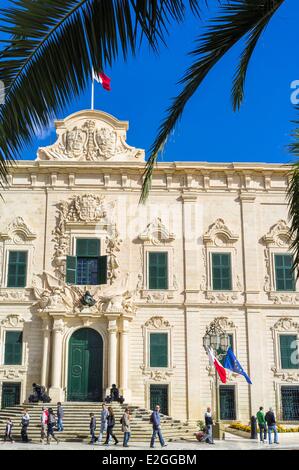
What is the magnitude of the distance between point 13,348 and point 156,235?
314 inches

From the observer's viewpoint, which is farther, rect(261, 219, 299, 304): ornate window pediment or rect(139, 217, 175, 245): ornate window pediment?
rect(139, 217, 175, 245): ornate window pediment

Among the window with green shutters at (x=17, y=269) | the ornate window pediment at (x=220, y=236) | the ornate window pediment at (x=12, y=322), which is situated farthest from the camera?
the ornate window pediment at (x=220, y=236)

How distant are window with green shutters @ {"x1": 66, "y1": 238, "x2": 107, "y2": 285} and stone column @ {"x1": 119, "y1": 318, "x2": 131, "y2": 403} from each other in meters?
2.28

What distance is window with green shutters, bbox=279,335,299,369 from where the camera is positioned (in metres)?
25.8

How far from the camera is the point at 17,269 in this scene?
26.4 meters

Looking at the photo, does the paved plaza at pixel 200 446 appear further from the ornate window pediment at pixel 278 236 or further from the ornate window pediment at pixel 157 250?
the ornate window pediment at pixel 278 236

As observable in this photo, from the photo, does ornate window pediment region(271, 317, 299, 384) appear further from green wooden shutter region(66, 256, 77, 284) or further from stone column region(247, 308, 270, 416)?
green wooden shutter region(66, 256, 77, 284)

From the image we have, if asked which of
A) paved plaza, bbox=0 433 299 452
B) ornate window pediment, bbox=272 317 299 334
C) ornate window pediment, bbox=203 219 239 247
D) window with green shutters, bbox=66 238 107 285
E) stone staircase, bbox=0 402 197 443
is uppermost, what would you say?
ornate window pediment, bbox=203 219 239 247

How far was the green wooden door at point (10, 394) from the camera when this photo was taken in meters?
25.0

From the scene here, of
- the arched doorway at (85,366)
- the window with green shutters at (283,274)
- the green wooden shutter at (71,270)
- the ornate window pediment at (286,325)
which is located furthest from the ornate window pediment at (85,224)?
the ornate window pediment at (286,325)

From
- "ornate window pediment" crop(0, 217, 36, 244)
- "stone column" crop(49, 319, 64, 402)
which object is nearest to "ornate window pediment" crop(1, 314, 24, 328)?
"stone column" crop(49, 319, 64, 402)

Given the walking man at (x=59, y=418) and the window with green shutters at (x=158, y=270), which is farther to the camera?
the window with green shutters at (x=158, y=270)

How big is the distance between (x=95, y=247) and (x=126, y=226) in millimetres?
1715

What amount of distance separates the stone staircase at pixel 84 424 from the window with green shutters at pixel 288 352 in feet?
16.4
